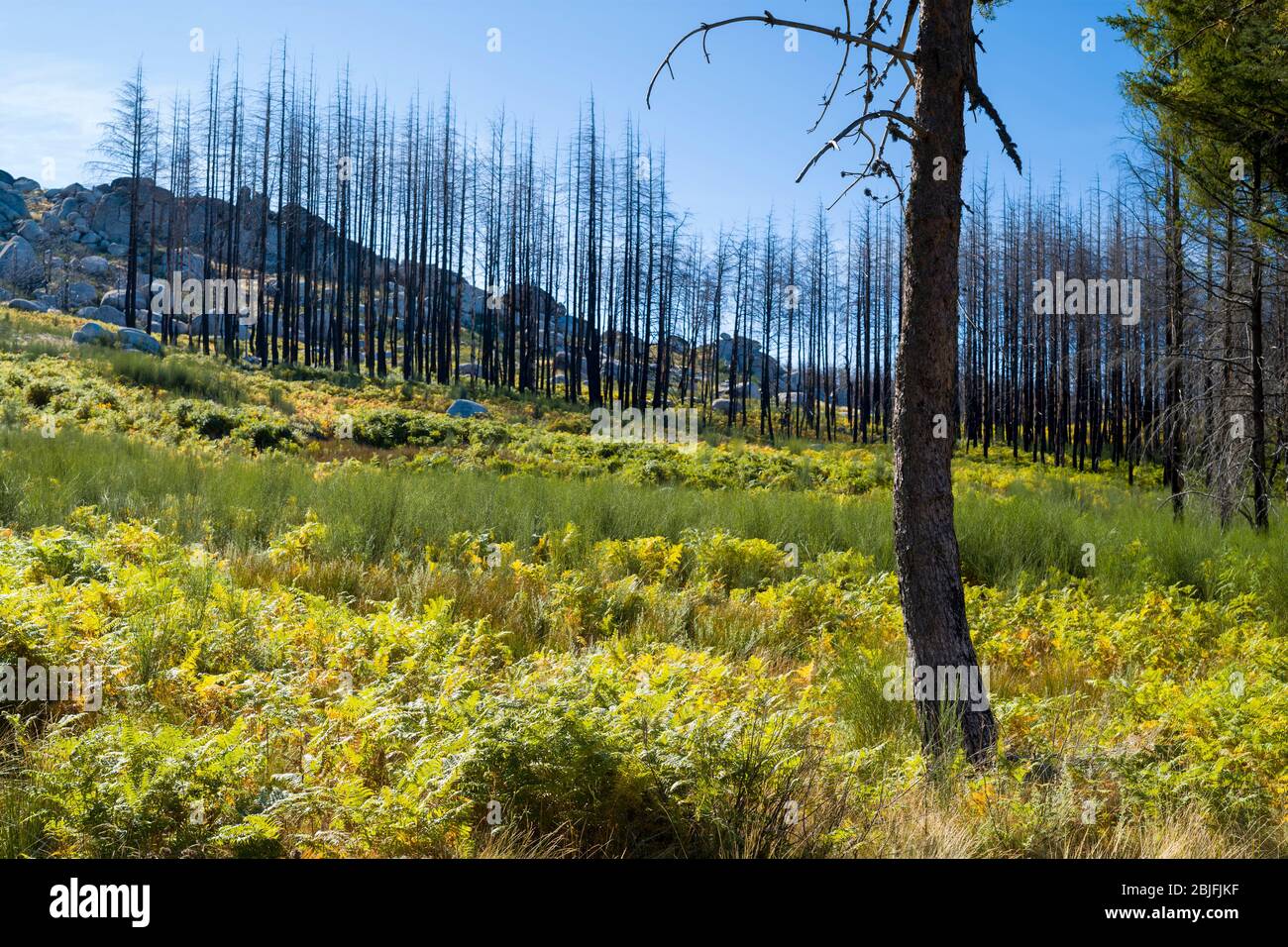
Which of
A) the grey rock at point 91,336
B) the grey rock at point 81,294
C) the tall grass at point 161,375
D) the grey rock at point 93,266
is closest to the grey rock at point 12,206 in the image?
the grey rock at point 93,266


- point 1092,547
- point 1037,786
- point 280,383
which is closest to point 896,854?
point 1037,786

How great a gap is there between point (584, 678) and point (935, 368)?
2.42 meters

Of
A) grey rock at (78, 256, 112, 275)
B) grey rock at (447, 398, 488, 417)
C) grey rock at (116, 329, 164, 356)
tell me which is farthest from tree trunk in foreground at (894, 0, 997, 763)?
grey rock at (78, 256, 112, 275)

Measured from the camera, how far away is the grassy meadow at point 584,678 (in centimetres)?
287

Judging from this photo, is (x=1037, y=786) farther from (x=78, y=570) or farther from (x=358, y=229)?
(x=358, y=229)

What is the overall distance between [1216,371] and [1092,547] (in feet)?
26.0

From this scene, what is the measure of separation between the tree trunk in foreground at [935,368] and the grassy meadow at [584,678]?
1.54 ft

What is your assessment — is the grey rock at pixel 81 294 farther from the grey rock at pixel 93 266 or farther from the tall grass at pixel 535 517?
the tall grass at pixel 535 517

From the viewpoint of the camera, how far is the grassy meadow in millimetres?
2869

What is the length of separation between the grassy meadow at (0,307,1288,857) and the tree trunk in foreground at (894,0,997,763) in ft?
1.54

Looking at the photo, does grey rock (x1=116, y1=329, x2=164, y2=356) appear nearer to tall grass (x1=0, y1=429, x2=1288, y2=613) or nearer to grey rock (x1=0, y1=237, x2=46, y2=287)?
tall grass (x1=0, y1=429, x2=1288, y2=613)

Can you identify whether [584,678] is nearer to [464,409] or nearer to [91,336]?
[464,409]

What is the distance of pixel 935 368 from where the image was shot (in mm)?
4062

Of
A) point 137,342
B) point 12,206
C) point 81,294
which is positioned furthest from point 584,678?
point 12,206
